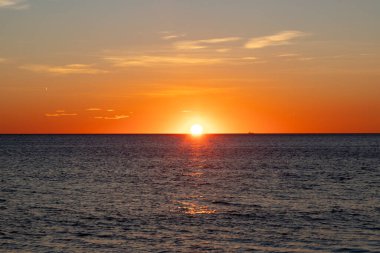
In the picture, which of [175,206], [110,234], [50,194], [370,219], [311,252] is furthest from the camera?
[50,194]

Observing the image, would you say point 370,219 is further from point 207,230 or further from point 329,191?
point 329,191

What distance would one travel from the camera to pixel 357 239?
124 ft

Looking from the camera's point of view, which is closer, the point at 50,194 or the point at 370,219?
the point at 370,219

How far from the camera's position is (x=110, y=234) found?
131 feet

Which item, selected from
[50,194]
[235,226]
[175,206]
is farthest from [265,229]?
[50,194]

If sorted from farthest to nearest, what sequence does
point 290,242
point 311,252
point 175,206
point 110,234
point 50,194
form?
point 50,194 → point 175,206 → point 110,234 → point 290,242 → point 311,252

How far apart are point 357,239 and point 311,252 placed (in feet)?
16.6

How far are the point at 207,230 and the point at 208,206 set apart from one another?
1260 centimetres

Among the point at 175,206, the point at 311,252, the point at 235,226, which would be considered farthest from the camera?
the point at 175,206

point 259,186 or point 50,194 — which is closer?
point 50,194

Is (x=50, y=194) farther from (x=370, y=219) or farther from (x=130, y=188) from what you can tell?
(x=370, y=219)

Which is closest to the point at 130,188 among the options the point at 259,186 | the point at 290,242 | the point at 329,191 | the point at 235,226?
the point at 259,186

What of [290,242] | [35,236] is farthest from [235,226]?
[35,236]

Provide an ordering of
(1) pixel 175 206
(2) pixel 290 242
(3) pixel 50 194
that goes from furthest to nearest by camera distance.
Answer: (3) pixel 50 194 → (1) pixel 175 206 → (2) pixel 290 242
